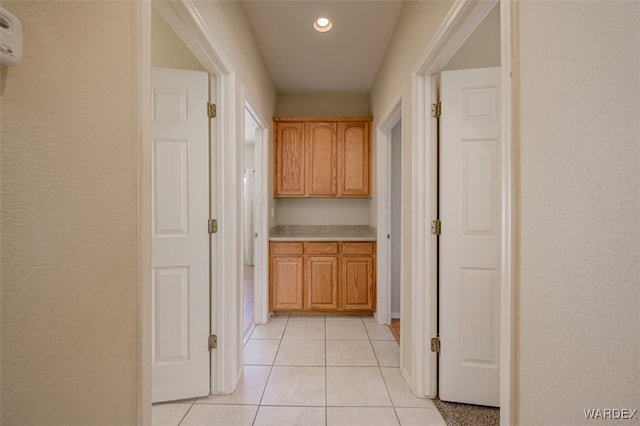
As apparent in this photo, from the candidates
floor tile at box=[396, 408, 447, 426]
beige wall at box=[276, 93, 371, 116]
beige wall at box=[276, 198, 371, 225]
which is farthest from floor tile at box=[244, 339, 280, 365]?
beige wall at box=[276, 93, 371, 116]

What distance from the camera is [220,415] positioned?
1670 mm

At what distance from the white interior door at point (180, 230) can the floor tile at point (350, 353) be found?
1.06m

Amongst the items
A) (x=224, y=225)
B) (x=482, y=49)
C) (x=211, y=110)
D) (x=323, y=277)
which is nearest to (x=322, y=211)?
(x=323, y=277)

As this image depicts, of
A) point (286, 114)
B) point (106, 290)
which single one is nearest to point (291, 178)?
point (286, 114)

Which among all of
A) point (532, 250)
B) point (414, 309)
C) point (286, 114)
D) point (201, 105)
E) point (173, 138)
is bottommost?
point (414, 309)

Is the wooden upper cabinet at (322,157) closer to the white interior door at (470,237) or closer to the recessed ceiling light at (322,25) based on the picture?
the recessed ceiling light at (322,25)

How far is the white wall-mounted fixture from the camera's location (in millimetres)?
520

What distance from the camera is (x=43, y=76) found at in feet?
2.05

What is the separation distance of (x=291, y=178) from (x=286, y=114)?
916 mm

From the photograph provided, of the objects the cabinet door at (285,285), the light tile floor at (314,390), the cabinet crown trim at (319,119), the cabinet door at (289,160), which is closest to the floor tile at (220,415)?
the light tile floor at (314,390)

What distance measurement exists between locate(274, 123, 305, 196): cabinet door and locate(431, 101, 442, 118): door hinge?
6.56 ft

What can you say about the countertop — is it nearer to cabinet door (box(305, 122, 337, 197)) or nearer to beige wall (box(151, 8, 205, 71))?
cabinet door (box(305, 122, 337, 197))

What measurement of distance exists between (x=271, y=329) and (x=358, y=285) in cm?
108

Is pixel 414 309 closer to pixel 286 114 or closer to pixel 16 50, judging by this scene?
pixel 16 50
